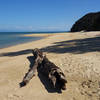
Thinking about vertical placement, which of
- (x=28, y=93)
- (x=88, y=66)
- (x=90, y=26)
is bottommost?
(x=28, y=93)

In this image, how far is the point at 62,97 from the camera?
385 cm

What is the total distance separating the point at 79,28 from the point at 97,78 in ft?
175

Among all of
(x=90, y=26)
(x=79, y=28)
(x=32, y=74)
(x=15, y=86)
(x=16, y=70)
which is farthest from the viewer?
(x=79, y=28)

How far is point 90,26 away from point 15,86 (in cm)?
4635

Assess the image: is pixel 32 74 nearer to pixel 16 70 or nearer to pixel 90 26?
pixel 16 70

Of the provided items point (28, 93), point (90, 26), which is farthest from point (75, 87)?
point (90, 26)

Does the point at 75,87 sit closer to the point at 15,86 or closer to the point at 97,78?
the point at 97,78

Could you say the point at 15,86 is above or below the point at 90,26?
below

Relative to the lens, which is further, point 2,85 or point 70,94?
point 2,85

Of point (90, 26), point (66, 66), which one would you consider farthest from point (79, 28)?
point (66, 66)

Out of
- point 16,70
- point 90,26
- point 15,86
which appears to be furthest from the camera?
point 90,26

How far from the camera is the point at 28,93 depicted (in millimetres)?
4172

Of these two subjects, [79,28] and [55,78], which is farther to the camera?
[79,28]

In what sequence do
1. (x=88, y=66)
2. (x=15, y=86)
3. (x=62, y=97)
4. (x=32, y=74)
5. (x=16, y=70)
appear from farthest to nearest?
1. (x=16, y=70)
2. (x=88, y=66)
3. (x=32, y=74)
4. (x=15, y=86)
5. (x=62, y=97)
